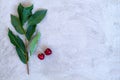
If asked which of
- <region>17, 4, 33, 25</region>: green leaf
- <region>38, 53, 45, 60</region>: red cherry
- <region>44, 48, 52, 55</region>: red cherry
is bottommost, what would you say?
<region>38, 53, 45, 60</region>: red cherry

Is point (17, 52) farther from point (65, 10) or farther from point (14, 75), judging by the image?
point (65, 10)

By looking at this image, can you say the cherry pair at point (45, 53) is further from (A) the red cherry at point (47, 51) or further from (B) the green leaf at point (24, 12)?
(B) the green leaf at point (24, 12)

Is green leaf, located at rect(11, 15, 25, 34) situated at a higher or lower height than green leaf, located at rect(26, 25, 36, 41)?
higher

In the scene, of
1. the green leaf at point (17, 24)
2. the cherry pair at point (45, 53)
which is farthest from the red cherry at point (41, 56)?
the green leaf at point (17, 24)

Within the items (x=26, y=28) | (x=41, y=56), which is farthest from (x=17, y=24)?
(x=41, y=56)

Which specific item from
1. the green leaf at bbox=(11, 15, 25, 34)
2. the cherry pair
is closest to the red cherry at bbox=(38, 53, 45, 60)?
the cherry pair

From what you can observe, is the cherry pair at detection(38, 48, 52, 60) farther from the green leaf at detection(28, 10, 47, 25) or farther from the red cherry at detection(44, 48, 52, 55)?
the green leaf at detection(28, 10, 47, 25)

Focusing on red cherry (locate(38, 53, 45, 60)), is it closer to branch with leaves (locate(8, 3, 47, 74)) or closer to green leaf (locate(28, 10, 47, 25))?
branch with leaves (locate(8, 3, 47, 74))

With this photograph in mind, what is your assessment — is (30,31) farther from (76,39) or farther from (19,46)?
(76,39)

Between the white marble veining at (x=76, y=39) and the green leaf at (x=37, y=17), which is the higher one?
the green leaf at (x=37, y=17)
